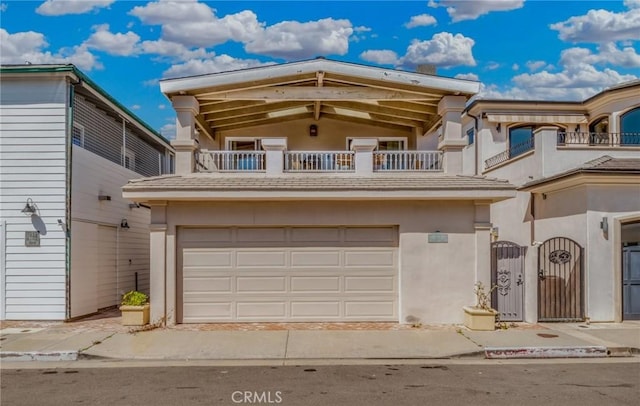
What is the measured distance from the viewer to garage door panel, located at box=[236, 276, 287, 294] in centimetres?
1190

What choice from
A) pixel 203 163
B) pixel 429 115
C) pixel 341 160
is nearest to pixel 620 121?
pixel 429 115

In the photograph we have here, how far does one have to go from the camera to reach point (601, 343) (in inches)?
387

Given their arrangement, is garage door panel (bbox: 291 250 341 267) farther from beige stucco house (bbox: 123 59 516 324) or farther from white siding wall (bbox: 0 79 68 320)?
white siding wall (bbox: 0 79 68 320)

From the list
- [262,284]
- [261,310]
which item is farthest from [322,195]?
[261,310]

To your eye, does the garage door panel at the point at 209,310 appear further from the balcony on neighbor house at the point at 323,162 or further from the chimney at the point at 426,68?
the chimney at the point at 426,68

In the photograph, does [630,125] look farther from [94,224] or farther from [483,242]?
[94,224]

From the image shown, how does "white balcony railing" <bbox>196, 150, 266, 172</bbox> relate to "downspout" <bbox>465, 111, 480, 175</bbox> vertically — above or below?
below

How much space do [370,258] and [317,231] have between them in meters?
1.32

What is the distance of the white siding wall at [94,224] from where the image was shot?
12648 millimetres

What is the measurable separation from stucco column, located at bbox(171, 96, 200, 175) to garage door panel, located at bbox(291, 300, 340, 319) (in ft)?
12.9

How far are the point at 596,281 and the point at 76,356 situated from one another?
1091 centimetres

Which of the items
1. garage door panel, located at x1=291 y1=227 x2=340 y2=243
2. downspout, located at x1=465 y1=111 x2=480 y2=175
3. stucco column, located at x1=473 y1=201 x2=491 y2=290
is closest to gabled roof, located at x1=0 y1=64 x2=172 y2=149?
garage door panel, located at x1=291 y1=227 x2=340 y2=243

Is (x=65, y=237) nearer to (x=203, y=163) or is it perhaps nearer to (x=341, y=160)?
(x=203, y=163)

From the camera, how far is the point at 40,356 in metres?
9.05
